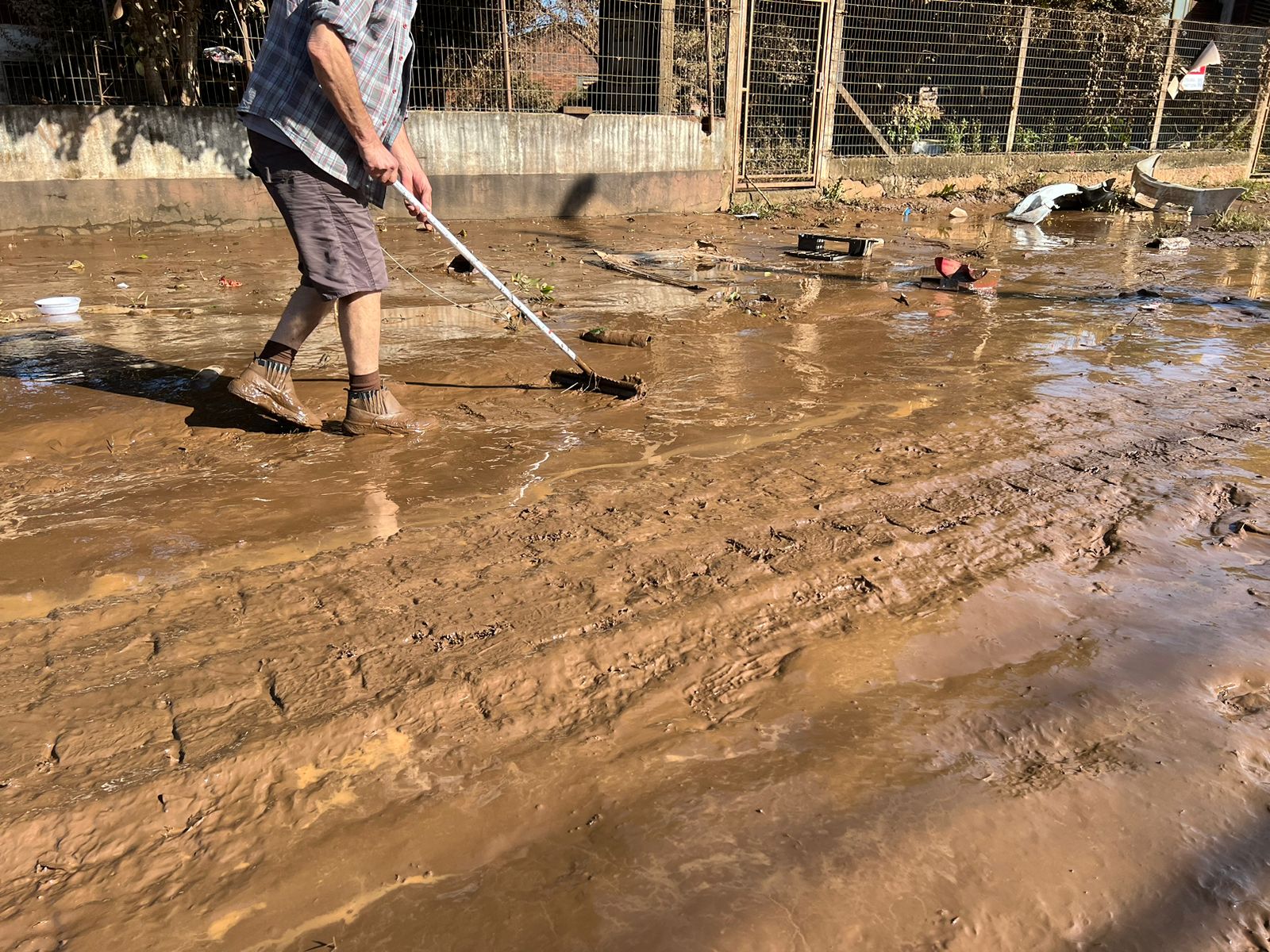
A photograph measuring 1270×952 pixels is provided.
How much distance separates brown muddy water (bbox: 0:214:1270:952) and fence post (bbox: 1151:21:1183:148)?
14840 millimetres

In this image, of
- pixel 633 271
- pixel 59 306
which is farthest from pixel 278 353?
pixel 633 271

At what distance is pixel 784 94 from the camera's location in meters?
12.0

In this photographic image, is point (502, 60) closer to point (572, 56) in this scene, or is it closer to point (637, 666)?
point (572, 56)

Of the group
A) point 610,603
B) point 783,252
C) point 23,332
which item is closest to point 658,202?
point 783,252

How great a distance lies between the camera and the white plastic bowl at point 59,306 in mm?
5223

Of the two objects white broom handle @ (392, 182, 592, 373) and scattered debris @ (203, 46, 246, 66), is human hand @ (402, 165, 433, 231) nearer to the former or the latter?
white broom handle @ (392, 182, 592, 373)

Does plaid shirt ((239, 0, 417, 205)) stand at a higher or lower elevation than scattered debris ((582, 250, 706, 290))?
higher

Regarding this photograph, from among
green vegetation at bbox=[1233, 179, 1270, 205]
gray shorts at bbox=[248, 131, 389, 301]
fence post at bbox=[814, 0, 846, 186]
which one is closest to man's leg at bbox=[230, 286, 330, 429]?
gray shorts at bbox=[248, 131, 389, 301]

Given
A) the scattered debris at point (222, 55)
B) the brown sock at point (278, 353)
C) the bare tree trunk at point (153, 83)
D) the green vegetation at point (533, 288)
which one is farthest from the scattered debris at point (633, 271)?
the bare tree trunk at point (153, 83)

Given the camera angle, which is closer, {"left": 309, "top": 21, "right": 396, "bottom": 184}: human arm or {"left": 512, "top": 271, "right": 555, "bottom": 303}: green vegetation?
{"left": 309, "top": 21, "right": 396, "bottom": 184}: human arm

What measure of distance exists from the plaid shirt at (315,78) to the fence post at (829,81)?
9.87 meters

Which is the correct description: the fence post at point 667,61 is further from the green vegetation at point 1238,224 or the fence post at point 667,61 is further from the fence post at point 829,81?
the green vegetation at point 1238,224

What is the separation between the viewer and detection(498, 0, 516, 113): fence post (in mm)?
9594

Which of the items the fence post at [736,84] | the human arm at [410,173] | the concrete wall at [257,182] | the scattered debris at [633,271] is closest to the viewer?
the human arm at [410,173]
